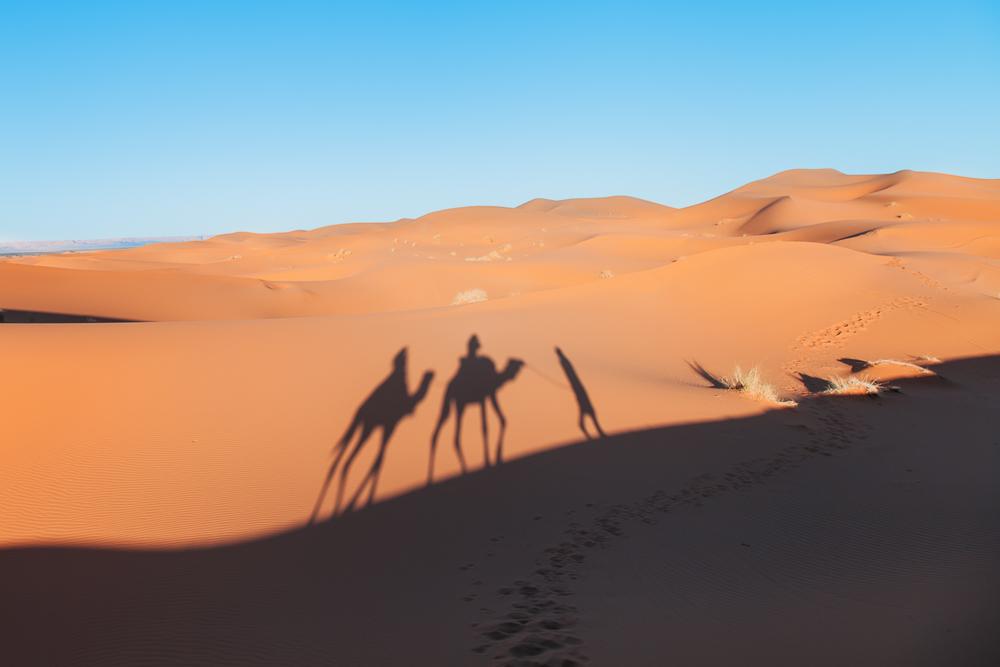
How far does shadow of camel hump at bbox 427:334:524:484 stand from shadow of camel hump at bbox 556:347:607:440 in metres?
0.83

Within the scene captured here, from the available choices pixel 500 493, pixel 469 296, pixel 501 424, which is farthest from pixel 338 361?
pixel 469 296

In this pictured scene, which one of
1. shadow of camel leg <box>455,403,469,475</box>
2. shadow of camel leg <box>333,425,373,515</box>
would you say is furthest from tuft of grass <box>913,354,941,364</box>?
shadow of camel leg <box>333,425,373,515</box>

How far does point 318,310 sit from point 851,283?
18.8 meters

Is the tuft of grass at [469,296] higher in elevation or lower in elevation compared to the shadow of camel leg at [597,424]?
higher

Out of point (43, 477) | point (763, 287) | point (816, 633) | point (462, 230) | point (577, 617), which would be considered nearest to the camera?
point (816, 633)

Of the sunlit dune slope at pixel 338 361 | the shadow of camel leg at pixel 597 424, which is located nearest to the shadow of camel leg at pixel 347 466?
the sunlit dune slope at pixel 338 361

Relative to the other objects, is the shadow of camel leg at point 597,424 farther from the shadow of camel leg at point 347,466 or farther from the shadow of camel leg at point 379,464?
the shadow of camel leg at point 347,466

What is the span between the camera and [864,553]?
16.1 ft

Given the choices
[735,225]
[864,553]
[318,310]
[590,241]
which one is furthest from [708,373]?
[735,225]

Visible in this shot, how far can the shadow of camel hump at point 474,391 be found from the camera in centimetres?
726

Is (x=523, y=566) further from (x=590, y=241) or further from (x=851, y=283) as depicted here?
(x=590, y=241)

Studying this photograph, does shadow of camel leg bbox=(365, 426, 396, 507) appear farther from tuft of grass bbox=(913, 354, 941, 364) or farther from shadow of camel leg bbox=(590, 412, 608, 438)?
tuft of grass bbox=(913, 354, 941, 364)

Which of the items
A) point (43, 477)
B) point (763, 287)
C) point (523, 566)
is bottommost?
point (523, 566)

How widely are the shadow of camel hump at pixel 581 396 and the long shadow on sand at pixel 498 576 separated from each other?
0.90 metres
